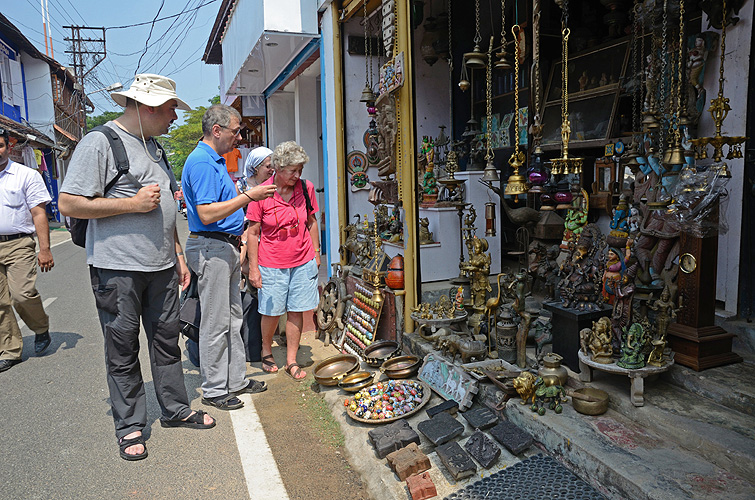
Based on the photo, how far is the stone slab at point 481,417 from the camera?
3.20 m

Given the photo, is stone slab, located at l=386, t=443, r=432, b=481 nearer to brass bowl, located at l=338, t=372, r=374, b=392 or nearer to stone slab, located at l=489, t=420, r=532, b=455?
stone slab, located at l=489, t=420, r=532, b=455

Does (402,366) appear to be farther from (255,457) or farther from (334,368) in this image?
(255,457)

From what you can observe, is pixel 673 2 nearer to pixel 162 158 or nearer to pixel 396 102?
pixel 396 102

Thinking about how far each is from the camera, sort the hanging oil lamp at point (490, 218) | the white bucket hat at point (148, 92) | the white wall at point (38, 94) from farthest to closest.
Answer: the white wall at point (38, 94) < the hanging oil lamp at point (490, 218) < the white bucket hat at point (148, 92)

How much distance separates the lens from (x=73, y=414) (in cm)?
387

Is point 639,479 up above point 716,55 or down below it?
below

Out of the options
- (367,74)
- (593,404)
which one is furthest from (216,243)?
(367,74)

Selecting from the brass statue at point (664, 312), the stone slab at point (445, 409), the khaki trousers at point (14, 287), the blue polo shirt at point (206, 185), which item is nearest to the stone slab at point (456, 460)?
the stone slab at point (445, 409)

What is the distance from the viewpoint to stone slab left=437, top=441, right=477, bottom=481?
277 cm

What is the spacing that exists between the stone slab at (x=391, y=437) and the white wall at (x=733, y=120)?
2427 millimetres

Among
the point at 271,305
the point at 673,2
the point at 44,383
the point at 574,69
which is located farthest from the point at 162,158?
the point at 574,69

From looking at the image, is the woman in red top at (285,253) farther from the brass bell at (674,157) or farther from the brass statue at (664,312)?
the brass statue at (664,312)

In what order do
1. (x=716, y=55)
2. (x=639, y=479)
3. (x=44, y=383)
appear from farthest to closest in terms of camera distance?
(x=44, y=383)
(x=716, y=55)
(x=639, y=479)

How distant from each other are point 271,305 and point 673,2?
394 cm
